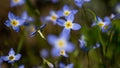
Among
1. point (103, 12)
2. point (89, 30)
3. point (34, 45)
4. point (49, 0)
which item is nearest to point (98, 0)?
point (103, 12)

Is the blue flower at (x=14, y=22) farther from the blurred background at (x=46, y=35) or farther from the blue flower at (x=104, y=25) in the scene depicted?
the blue flower at (x=104, y=25)

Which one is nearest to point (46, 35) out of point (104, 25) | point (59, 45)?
point (104, 25)

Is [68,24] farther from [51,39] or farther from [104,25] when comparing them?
[104,25]

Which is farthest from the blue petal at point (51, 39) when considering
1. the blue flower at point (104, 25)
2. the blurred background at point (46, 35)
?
the blue flower at point (104, 25)

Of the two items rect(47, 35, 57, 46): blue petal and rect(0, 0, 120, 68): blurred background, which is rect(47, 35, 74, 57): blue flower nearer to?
rect(47, 35, 57, 46): blue petal

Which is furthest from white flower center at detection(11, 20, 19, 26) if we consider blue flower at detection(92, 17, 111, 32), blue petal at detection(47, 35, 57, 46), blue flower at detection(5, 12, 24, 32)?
blue flower at detection(92, 17, 111, 32)

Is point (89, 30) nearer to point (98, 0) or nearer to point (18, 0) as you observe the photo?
point (18, 0)
